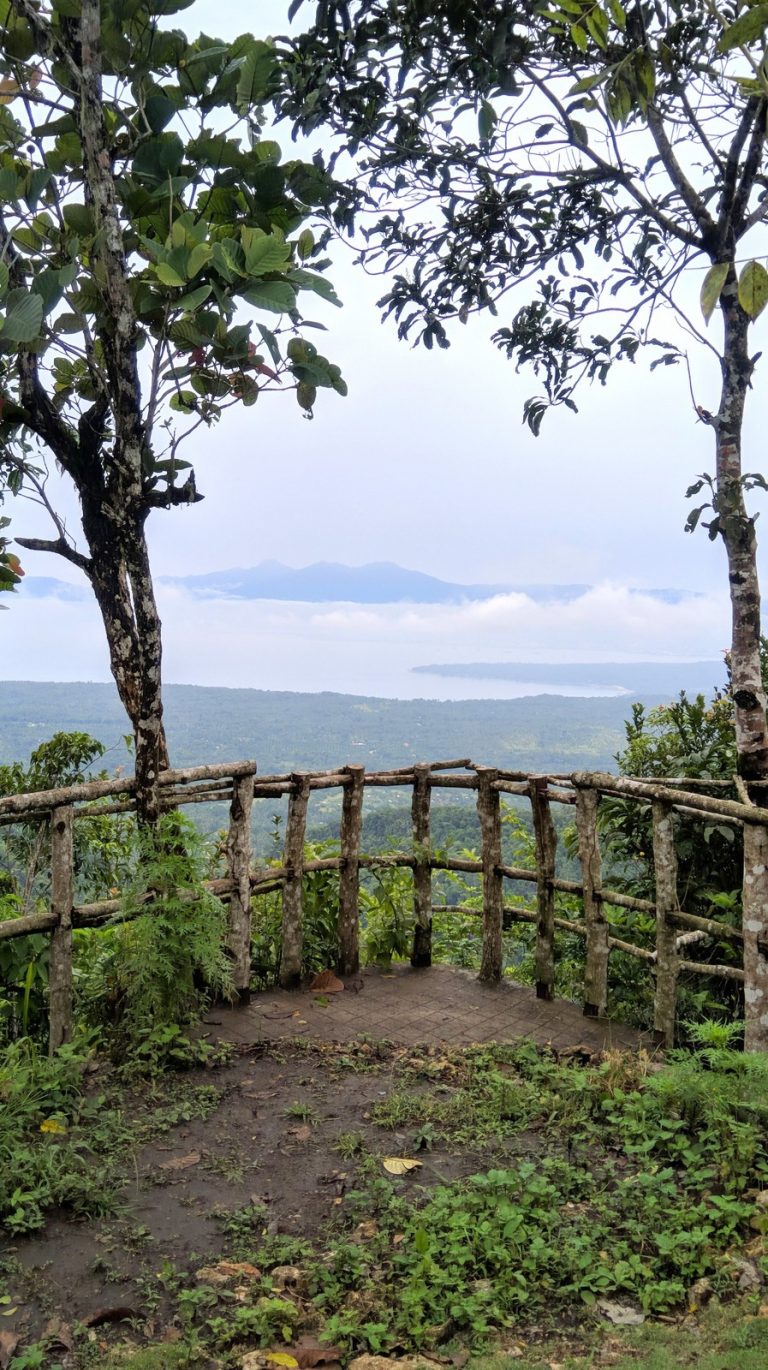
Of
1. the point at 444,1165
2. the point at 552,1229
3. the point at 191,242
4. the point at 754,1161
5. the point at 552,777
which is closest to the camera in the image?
the point at 552,1229

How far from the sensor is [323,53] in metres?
4.48

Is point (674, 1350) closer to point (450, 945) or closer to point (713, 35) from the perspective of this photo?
point (450, 945)

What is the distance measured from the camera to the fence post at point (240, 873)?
5023 mm

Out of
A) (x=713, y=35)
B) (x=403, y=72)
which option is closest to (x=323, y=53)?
(x=403, y=72)

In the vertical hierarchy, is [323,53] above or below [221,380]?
above

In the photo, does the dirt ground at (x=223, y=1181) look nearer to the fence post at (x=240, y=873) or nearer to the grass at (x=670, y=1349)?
the fence post at (x=240, y=873)

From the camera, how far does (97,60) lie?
4102mm

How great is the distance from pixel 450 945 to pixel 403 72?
6120mm

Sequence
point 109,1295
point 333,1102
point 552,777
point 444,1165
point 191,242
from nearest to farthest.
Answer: point 109,1295
point 444,1165
point 191,242
point 333,1102
point 552,777

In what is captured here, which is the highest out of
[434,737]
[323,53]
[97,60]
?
[323,53]

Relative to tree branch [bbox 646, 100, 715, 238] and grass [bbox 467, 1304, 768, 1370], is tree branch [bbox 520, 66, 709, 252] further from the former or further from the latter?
grass [bbox 467, 1304, 768, 1370]

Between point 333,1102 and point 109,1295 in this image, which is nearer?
point 109,1295

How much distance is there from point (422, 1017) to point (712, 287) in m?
4.31

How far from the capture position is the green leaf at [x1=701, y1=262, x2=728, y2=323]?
1.66m
